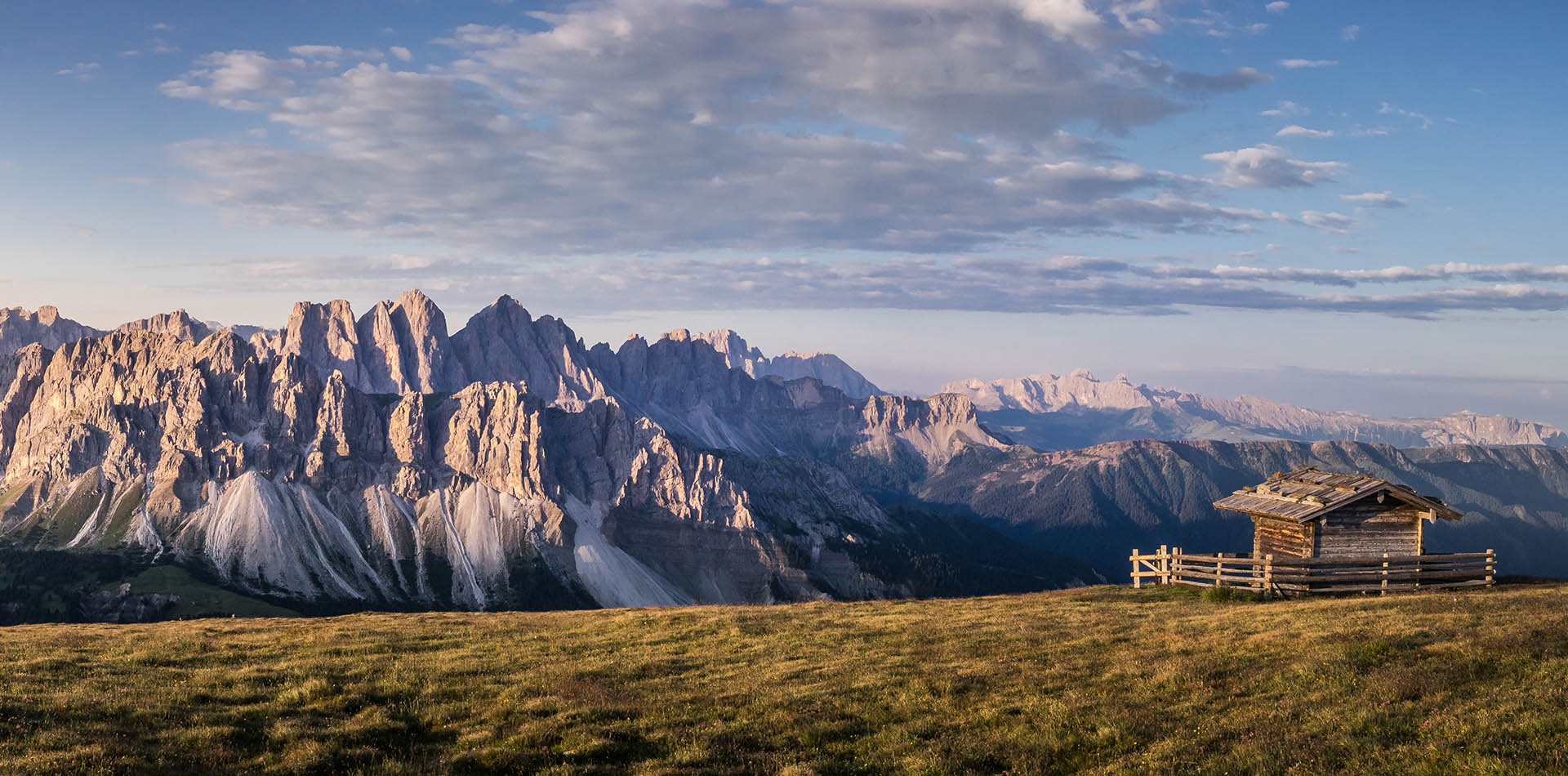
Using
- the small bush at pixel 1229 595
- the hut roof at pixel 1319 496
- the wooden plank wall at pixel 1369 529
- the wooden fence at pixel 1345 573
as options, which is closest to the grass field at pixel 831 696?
the small bush at pixel 1229 595

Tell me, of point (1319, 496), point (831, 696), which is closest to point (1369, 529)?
point (1319, 496)

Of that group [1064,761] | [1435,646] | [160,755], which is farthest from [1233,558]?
[160,755]

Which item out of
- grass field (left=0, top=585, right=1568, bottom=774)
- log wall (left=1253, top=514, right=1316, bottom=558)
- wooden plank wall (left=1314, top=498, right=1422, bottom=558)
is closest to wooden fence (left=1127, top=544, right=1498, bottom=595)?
log wall (left=1253, top=514, right=1316, bottom=558)

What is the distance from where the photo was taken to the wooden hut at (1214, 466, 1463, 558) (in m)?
46.0

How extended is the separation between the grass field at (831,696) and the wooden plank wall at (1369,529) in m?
10.7

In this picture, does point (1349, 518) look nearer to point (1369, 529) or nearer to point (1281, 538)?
point (1369, 529)

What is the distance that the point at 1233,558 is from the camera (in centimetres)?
4188

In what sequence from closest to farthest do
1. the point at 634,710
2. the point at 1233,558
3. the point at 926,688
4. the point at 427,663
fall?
1. the point at 634,710
2. the point at 926,688
3. the point at 427,663
4. the point at 1233,558

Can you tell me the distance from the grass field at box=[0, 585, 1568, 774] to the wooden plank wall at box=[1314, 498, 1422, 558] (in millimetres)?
10662

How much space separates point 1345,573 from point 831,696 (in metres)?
31.6

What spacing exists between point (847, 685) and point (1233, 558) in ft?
80.3

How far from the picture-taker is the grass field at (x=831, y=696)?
61.5 feet

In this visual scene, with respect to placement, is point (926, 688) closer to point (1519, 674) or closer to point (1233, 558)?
point (1519, 674)

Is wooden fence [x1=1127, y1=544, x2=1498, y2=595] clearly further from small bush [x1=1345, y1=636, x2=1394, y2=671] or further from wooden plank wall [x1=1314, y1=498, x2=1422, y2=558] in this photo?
small bush [x1=1345, y1=636, x2=1394, y2=671]
